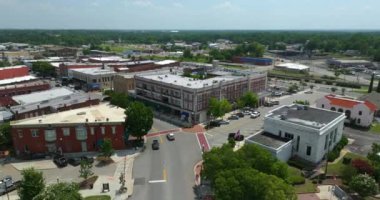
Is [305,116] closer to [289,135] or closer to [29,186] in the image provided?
[289,135]

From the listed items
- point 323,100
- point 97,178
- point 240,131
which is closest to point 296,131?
point 240,131

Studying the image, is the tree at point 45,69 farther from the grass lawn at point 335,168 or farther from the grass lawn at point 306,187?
the grass lawn at point 335,168

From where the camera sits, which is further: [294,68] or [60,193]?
[294,68]

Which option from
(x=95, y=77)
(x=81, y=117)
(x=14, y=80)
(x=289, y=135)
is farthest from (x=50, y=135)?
(x=14, y=80)

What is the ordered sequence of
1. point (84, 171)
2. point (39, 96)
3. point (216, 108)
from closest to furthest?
point (84, 171)
point (216, 108)
point (39, 96)

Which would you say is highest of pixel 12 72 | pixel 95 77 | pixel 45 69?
pixel 12 72

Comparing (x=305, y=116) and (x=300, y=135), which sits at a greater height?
(x=305, y=116)
